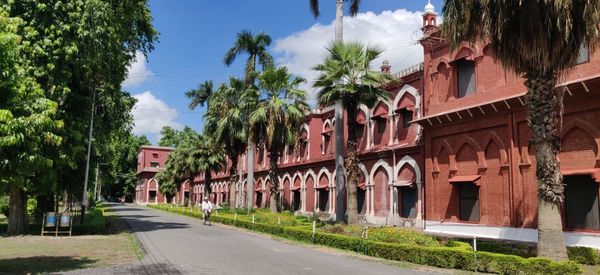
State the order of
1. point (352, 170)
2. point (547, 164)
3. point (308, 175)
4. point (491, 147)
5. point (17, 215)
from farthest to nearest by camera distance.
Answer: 1. point (308, 175)
2. point (352, 170)
3. point (17, 215)
4. point (491, 147)
5. point (547, 164)

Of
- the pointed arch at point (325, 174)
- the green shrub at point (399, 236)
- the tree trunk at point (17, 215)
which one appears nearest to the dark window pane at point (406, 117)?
the pointed arch at point (325, 174)

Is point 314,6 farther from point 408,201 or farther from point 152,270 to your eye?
point 152,270

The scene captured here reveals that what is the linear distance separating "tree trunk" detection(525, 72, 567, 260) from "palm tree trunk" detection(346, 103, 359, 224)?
32.4 feet

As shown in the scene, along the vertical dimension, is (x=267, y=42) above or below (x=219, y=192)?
above

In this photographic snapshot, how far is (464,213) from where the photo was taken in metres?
21.7

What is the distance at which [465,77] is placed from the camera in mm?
22281

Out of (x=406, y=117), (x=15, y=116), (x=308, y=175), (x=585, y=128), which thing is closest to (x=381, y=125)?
(x=406, y=117)

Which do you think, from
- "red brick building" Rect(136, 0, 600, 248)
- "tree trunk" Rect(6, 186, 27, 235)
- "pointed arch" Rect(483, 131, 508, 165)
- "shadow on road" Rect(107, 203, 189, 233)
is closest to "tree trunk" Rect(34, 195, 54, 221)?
"shadow on road" Rect(107, 203, 189, 233)

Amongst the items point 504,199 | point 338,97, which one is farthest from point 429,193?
point 338,97

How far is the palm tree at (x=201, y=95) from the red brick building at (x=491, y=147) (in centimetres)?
3321

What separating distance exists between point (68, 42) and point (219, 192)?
1795 inches

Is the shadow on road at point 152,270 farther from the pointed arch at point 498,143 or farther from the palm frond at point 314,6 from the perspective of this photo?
the palm frond at point 314,6

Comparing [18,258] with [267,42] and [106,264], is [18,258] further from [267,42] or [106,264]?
[267,42]

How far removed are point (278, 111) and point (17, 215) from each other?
14.9 metres
